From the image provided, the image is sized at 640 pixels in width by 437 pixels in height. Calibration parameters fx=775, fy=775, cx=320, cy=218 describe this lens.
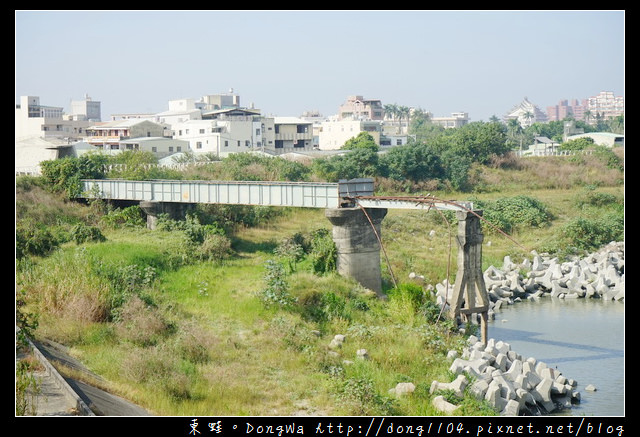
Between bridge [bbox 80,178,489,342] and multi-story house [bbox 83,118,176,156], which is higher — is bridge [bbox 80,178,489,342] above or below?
below

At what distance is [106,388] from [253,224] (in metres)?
18.2

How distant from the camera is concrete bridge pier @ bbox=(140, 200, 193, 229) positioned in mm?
31578

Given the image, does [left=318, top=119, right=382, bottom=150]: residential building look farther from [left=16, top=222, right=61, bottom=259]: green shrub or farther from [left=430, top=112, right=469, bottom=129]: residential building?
[left=430, top=112, right=469, bottom=129]: residential building

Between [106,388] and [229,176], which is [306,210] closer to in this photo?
[229,176]

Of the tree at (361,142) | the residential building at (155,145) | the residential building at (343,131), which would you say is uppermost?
the residential building at (343,131)

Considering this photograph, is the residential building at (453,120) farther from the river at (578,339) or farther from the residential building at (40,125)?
the river at (578,339)

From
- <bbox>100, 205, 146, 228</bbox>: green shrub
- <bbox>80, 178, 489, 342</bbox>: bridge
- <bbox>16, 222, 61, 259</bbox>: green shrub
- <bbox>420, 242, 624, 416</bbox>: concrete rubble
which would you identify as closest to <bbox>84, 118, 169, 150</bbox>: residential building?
<bbox>80, 178, 489, 342</bbox>: bridge

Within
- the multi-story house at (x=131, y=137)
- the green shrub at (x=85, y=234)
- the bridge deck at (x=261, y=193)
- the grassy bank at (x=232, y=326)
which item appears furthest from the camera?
the multi-story house at (x=131, y=137)

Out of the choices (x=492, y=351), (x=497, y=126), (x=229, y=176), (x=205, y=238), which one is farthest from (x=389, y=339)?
(x=497, y=126)

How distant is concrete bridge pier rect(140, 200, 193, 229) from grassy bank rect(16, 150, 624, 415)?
2.75ft

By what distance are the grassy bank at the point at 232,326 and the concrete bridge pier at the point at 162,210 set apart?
33.0 inches

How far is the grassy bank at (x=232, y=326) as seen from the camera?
52.5ft

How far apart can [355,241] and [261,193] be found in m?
5.08

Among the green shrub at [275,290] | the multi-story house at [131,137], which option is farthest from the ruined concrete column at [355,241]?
the multi-story house at [131,137]
